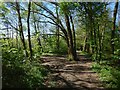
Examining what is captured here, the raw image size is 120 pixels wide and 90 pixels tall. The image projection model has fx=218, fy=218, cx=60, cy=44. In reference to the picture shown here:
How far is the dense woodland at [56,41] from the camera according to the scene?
450 centimetres

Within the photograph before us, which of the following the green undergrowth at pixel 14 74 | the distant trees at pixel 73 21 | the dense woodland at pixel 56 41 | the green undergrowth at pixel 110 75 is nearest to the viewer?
the green undergrowth at pixel 14 74

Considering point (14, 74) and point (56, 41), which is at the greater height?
point (56, 41)

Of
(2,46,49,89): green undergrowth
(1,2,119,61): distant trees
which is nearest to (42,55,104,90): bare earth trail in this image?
(2,46,49,89): green undergrowth

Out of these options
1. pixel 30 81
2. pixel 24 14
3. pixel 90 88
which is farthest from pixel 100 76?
pixel 24 14

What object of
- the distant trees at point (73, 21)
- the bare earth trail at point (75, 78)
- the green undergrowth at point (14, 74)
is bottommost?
the bare earth trail at point (75, 78)

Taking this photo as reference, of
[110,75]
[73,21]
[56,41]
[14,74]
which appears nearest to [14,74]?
[14,74]

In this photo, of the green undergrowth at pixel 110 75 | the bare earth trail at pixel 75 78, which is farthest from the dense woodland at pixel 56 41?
the bare earth trail at pixel 75 78

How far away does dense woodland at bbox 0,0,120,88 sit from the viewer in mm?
4496

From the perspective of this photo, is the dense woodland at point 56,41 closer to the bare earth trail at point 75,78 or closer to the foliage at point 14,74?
the foliage at point 14,74

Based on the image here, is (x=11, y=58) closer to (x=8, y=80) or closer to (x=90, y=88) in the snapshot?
(x=8, y=80)

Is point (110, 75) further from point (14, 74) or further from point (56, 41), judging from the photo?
point (56, 41)

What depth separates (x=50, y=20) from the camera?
381 inches

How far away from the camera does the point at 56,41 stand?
10953 millimetres

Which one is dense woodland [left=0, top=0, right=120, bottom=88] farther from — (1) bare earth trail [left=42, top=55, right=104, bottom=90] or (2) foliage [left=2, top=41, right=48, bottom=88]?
(1) bare earth trail [left=42, top=55, right=104, bottom=90]
